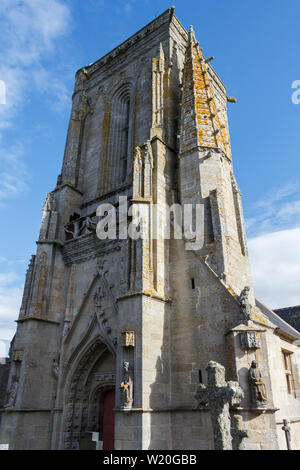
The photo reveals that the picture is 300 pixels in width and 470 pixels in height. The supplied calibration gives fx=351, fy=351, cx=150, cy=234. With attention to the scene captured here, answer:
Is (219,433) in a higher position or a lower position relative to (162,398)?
lower

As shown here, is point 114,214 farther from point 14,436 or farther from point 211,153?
point 14,436

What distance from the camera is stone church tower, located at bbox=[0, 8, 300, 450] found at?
26.8 feet

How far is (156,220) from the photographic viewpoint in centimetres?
1039

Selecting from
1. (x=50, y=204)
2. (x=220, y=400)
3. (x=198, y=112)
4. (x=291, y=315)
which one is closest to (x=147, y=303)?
(x=220, y=400)

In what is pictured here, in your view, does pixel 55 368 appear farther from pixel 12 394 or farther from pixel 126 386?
pixel 126 386

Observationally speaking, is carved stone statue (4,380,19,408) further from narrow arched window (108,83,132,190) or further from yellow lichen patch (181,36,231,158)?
yellow lichen patch (181,36,231,158)

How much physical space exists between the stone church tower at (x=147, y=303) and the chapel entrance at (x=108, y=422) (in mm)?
37

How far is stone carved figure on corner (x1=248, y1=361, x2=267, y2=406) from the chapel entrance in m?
5.06

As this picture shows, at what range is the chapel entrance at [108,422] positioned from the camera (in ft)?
Result: 33.7

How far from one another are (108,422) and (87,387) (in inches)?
47.9

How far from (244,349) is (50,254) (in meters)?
7.86

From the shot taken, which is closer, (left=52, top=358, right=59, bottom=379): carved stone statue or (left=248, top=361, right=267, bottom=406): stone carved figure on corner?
(left=248, top=361, right=267, bottom=406): stone carved figure on corner

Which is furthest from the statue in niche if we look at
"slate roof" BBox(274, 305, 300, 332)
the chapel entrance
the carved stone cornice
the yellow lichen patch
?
"slate roof" BBox(274, 305, 300, 332)
